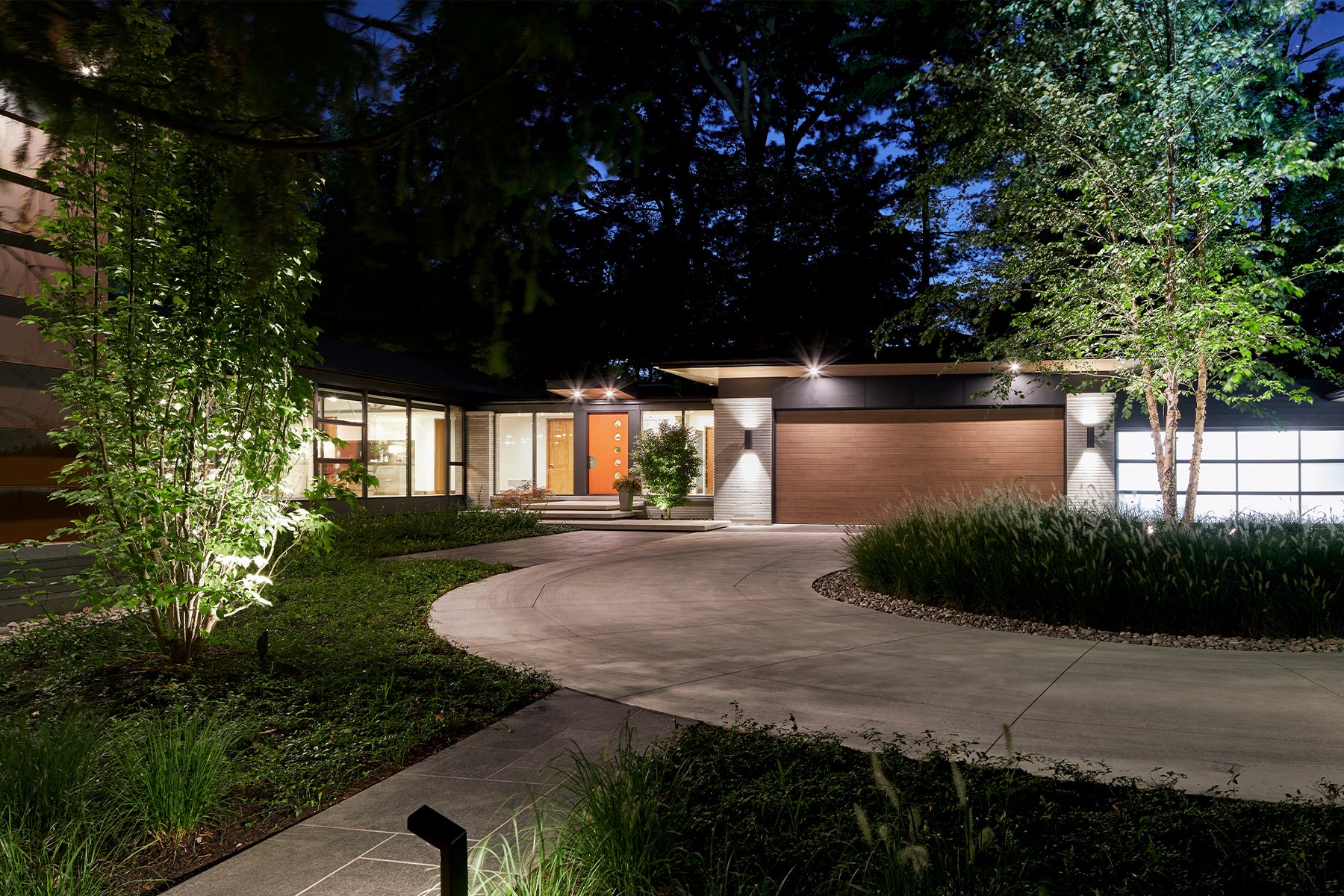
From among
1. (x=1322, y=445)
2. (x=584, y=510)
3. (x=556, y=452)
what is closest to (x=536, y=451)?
(x=556, y=452)

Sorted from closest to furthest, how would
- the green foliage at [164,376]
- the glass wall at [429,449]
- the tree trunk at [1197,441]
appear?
the green foliage at [164,376]
the tree trunk at [1197,441]
the glass wall at [429,449]

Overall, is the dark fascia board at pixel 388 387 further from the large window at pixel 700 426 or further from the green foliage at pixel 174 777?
the green foliage at pixel 174 777

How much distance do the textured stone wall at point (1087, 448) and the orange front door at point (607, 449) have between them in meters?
10.8

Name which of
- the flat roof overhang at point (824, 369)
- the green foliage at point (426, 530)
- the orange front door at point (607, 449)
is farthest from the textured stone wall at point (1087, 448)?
the orange front door at point (607, 449)

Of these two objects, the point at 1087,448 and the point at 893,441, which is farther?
the point at 893,441

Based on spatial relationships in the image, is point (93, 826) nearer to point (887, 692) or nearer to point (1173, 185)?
point (887, 692)

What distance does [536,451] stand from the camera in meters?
24.2

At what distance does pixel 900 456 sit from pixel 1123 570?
36.0ft

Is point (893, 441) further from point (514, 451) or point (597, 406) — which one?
point (514, 451)

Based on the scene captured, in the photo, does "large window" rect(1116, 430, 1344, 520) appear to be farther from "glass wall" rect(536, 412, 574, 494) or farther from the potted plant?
"glass wall" rect(536, 412, 574, 494)

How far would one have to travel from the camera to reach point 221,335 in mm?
5047

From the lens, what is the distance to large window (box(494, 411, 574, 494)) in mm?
23969

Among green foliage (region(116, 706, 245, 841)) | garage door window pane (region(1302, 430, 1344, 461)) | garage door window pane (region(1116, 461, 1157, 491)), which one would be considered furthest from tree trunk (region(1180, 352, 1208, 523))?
garage door window pane (region(1302, 430, 1344, 461))

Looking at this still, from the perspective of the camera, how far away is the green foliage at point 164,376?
488 cm
